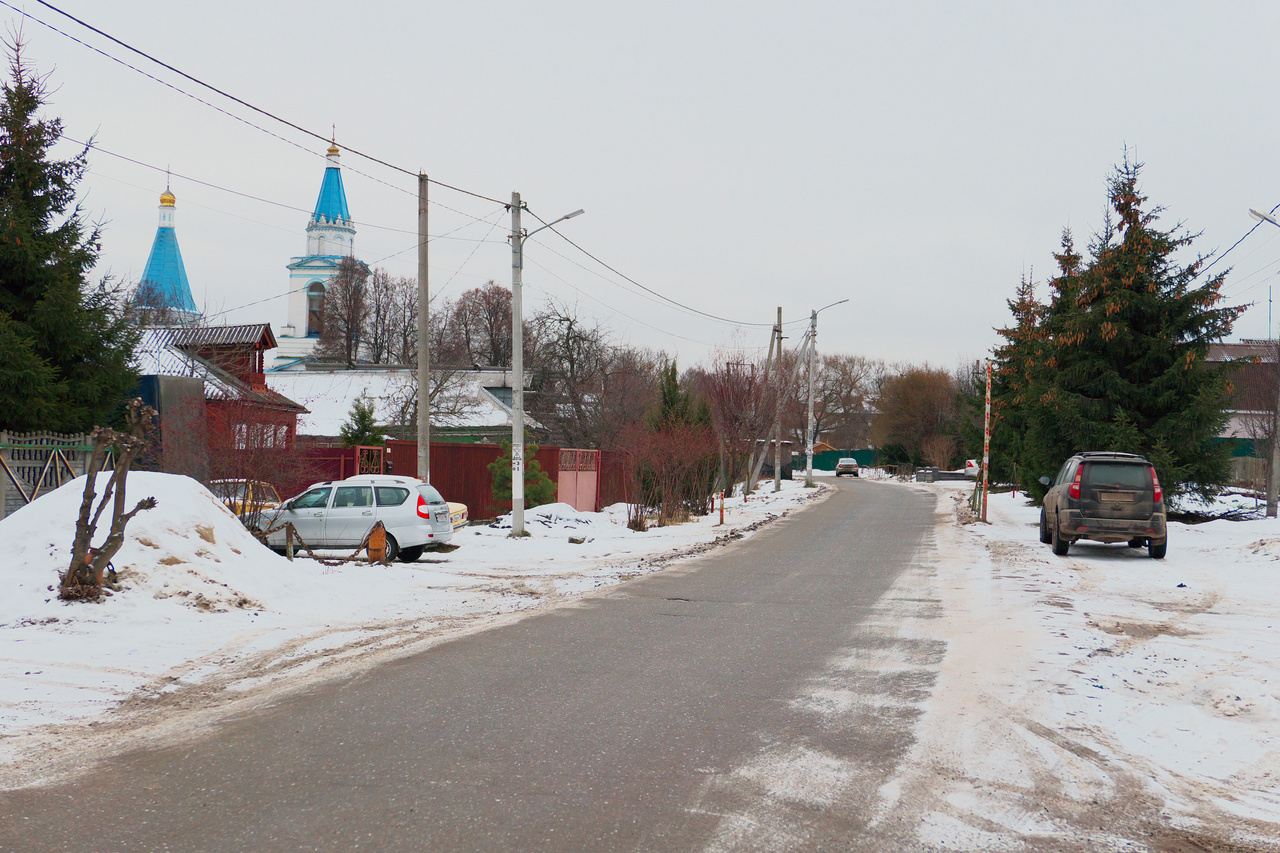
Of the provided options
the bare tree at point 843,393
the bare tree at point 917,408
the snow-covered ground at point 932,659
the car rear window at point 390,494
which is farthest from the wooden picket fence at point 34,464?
the bare tree at point 843,393

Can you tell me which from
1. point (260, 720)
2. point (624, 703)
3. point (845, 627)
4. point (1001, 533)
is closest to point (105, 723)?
point (260, 720)

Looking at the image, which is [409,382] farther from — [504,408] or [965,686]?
[965,686]

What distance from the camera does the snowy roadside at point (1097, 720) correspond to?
183 inches

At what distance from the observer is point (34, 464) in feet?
49.5

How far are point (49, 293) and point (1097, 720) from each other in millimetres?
17642

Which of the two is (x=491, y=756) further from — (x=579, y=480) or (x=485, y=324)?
(x=485, y=324)

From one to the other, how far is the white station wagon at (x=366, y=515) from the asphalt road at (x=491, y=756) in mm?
6875

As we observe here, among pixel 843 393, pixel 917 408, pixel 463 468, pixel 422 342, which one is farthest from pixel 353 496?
pixel 843 393

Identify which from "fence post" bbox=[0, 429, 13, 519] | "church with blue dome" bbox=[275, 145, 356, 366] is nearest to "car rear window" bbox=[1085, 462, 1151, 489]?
"fence post" bbox=[0, 429, 13, 519]

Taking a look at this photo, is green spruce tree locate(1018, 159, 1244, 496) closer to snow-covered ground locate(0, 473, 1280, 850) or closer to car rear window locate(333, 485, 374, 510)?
snow-covered ground locate(0, 473, 1280, 850)

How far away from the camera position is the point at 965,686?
7445 millimetres

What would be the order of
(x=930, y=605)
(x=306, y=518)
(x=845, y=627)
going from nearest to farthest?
(x=845, y=627)
(x=930, y=605)
(x=306, y=518)

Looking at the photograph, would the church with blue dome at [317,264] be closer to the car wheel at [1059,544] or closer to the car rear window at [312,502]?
the car rear window at [312,502]

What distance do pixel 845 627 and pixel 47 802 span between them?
748cm
